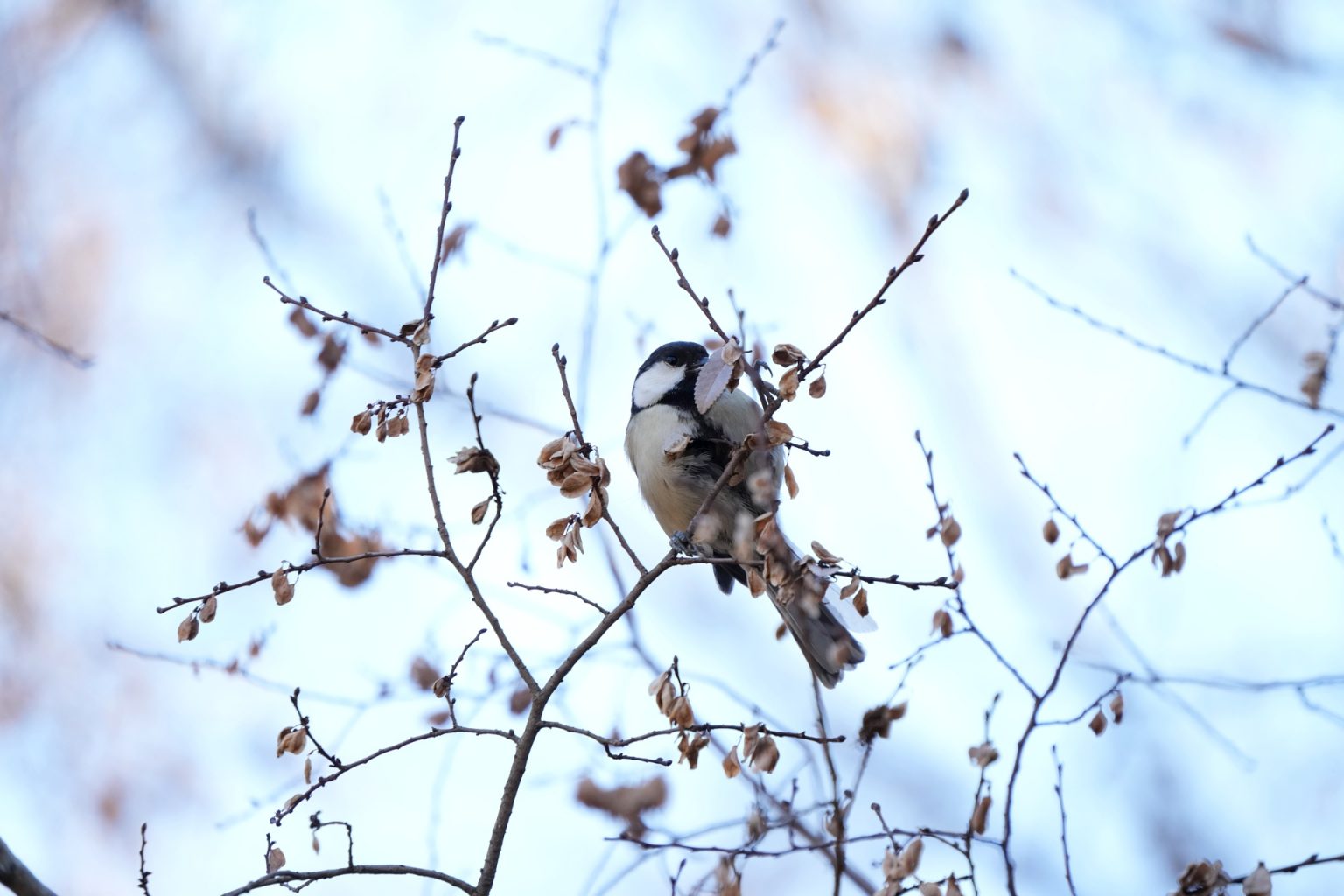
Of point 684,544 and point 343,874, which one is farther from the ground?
point 684,544

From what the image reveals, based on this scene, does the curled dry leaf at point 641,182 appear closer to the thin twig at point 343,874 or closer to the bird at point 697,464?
the bird at point 697,464

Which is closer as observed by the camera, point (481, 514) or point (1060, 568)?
point (481, 514)

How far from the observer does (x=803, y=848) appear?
7.41ft

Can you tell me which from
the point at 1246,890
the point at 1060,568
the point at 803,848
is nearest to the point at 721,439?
the point at 1060,568

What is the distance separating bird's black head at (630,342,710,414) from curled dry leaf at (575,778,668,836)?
1.25 meters

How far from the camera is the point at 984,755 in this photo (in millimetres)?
2260

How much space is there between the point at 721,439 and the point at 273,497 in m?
1.75

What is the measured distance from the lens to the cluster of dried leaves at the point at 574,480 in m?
1.95

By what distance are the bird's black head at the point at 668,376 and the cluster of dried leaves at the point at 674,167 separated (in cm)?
56

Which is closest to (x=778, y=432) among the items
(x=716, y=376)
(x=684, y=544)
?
(x=716, y=376)

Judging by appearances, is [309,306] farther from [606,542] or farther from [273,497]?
[273,497]

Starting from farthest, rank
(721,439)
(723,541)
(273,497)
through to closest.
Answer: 1. (273,497)
2. (723,541)
3. (721,439)

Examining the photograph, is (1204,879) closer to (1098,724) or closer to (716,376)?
(1098,724)

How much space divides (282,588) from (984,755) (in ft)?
4.43
